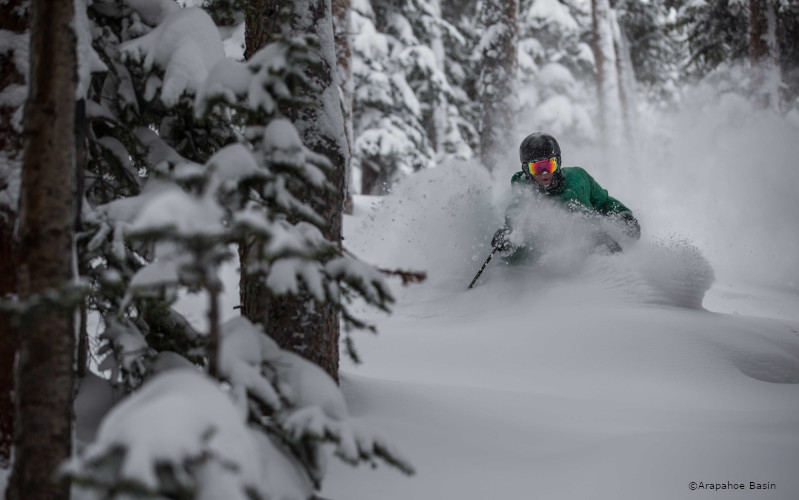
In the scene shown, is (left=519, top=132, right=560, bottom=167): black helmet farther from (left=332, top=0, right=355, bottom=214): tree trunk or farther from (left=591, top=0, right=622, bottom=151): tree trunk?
(left=591, top=0, right=622, bottom=151): tree trunk

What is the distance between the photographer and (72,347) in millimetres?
1746

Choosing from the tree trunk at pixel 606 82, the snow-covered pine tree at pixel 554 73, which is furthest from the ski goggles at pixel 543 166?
the snow-covered pine tree at pixel 554 73

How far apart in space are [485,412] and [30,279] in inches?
93.2

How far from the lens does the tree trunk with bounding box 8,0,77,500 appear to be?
5.48 ft

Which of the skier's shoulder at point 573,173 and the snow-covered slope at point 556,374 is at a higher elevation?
the skier's shoulder at point 573,173

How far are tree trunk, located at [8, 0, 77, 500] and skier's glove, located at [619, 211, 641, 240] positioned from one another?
19.2 ft

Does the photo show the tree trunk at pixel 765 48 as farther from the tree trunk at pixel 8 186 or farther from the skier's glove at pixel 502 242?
the tree trunk at pixel 8 186

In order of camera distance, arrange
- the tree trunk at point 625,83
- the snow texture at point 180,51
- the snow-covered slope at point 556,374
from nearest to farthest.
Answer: the snow texture at point 180,51, the snow-covered slope at point 556,374, the tree trunk at point 625,83

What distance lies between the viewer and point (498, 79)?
9797 millimetres

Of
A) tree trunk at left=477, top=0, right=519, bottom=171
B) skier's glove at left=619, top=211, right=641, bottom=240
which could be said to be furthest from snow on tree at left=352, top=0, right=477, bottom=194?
skier's glove at left=619, top=211, right=641, bottom=240

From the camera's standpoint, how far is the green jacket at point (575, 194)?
6383 millimetres

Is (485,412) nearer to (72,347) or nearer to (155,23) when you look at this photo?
(72,347)

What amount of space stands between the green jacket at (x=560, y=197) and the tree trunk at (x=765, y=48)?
8.71m

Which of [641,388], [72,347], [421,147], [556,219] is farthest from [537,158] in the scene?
[421,147]
